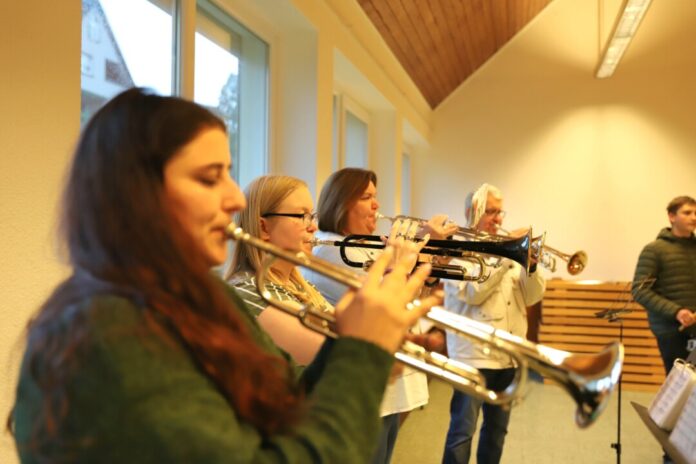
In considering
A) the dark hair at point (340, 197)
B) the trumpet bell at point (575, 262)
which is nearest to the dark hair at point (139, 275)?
the dark hair at point (340, 197)

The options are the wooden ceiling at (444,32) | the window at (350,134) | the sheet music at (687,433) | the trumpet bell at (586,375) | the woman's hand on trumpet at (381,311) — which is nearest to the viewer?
the woman's hand on trumpet at (381,311)

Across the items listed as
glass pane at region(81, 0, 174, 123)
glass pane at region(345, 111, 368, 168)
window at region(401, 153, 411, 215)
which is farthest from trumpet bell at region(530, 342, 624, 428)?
window at region(401, 153, 411, 215)

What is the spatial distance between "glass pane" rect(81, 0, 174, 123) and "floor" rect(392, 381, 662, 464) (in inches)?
101

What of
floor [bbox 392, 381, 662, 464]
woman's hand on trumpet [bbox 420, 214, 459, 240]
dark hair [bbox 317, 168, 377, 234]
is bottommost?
floor [bbox 392, 381, 662, 464]

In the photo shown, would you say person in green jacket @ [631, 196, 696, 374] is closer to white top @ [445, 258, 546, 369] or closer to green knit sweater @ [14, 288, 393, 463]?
white top @ [445, 258, 546, 369]

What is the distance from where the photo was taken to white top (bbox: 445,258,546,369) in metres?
2.96

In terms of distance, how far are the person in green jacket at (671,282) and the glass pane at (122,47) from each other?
329cm

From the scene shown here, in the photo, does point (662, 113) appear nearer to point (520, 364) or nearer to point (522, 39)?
point (522, 39)

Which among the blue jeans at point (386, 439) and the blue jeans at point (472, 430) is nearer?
the blue jeans at point (386, 439)

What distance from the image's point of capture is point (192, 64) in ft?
8.54

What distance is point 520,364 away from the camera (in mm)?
1077

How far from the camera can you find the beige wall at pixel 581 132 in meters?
7.19

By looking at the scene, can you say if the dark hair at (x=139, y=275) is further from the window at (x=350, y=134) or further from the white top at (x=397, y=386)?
the window at (x=350, y=134)

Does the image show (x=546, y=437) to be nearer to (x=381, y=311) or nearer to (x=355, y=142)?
(x=355, y=142)
